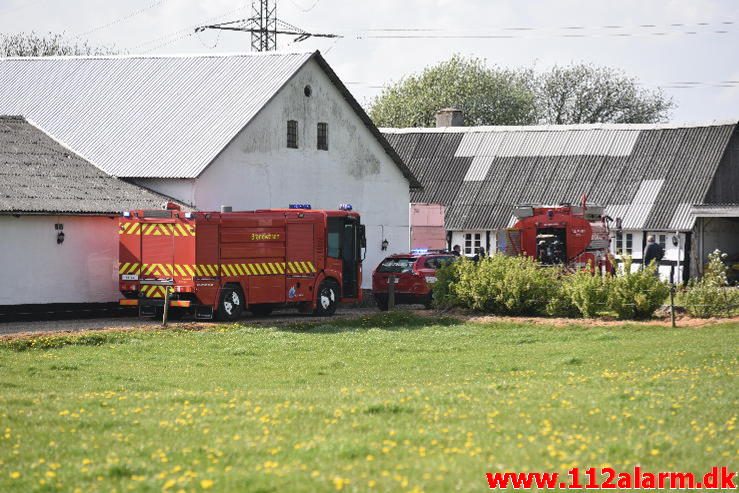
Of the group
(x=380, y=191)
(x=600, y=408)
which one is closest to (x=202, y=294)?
(x=380, y=191)

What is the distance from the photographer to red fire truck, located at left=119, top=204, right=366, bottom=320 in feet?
103

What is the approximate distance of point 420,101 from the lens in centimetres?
10081

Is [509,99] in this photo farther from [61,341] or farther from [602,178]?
[61,341]

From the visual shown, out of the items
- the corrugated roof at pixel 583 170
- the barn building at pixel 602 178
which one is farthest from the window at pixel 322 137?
the corrugated roof at pixel 583 170

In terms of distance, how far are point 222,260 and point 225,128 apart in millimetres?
7607

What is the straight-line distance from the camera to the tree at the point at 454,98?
101 meters

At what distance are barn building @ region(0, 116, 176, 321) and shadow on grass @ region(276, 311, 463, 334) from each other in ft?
20.0

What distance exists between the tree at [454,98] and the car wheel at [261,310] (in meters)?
64.9

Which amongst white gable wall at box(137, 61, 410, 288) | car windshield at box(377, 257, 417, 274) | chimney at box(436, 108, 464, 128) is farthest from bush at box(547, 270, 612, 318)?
chimney at box(436, 108, 464, 128)

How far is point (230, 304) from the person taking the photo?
32.3 m

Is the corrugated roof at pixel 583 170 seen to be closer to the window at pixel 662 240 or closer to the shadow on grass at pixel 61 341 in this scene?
the window at pixel 662 240

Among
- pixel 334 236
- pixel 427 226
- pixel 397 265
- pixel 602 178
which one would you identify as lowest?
pixel 397 265

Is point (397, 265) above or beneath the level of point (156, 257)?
beneath

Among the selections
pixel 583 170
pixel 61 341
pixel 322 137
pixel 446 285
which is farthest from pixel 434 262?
pixel 583 170
